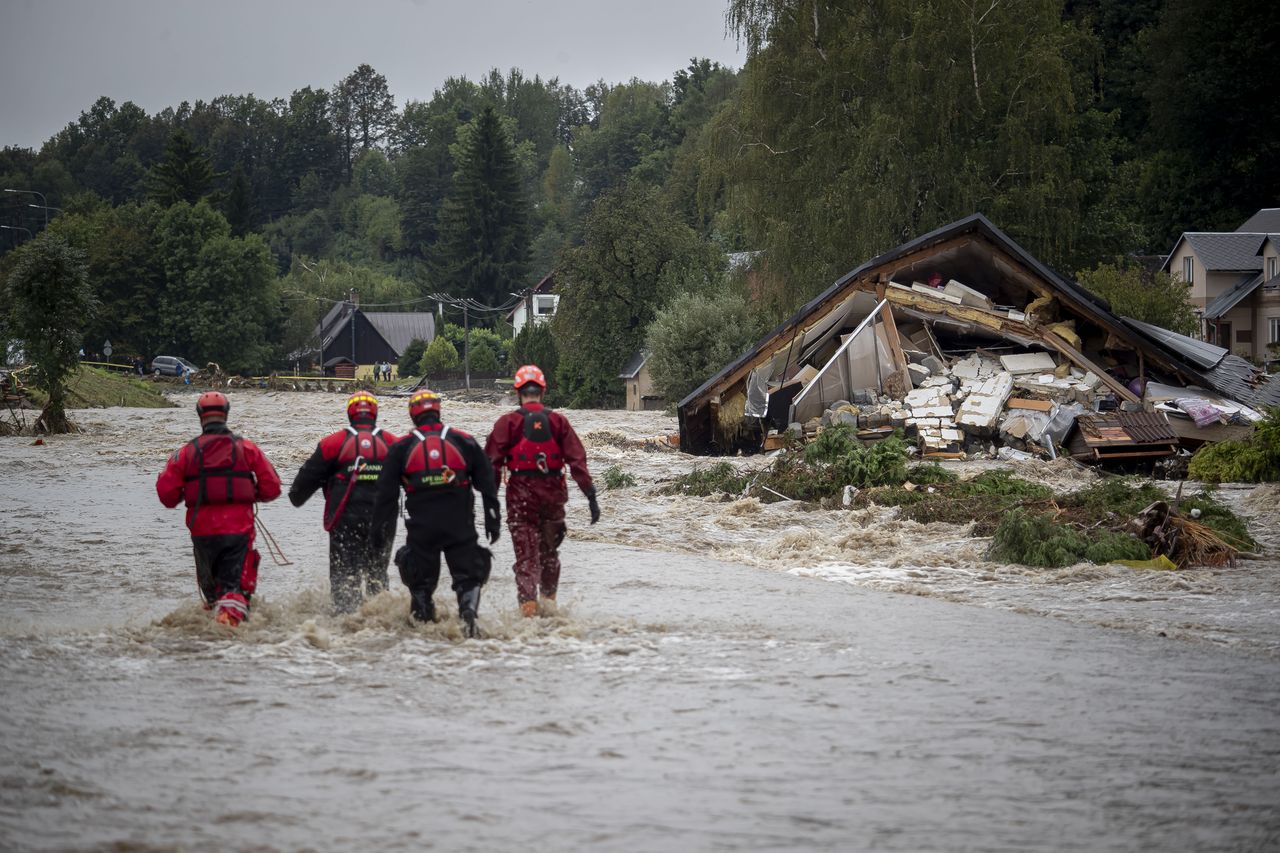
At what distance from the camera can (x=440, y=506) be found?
35.4 feet

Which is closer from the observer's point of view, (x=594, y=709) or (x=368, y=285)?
(x=594, y=709)

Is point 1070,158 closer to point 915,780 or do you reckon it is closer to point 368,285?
point 915,780

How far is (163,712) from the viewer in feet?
29.0

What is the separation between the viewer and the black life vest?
37.7 ft

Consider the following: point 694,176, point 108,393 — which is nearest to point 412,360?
point 694,176

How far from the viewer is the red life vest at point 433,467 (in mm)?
10766

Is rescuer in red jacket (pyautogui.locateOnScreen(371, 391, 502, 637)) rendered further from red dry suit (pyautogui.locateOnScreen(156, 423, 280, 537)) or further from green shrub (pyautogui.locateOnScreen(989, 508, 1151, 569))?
green shrub (pyautogui.locateOnScreen(989, 508, 1151, 569))

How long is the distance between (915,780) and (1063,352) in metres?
20.2

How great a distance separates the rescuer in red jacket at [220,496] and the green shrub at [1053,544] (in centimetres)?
795

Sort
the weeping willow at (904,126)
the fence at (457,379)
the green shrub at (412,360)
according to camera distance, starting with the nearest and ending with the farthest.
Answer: the weeping willow at (904,126)
the fence at (457,379)
the green shrub at (412,360)

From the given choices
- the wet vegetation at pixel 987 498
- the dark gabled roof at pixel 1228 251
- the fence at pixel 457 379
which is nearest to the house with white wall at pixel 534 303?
the fence at pixel 457 379

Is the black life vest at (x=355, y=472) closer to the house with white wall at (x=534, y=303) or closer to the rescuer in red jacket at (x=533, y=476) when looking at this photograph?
the rescuer in red jacket at (x=533, y=476)

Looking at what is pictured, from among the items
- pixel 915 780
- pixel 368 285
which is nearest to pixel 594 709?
pixel 915 780

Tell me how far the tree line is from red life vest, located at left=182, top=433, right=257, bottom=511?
27.5 meters
